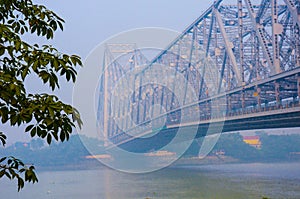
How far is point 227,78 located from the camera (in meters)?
22.9

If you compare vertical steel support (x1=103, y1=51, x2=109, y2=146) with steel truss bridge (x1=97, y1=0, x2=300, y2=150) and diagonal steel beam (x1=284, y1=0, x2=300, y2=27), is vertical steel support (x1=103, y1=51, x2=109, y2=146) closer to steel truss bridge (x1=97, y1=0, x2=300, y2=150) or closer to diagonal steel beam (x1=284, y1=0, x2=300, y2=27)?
steel truss bridge (x1=97, y1=0, x2=300, y2=150)

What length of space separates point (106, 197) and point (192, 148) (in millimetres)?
26384

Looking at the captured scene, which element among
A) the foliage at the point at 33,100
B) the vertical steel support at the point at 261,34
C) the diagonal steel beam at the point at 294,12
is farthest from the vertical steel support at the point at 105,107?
the foliage at the point at 33,100

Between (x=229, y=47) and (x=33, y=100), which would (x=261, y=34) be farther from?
(x=33, y=100)

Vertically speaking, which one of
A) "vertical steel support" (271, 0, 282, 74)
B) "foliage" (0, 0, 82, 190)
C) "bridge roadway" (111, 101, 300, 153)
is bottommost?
"foliage" (0, 0, 82, 190)

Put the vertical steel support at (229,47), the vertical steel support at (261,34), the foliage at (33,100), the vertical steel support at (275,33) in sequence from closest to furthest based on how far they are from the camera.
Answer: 1. the foliage at (33,100)
2. the vertical steel support at (275,33)
3. the vertical steel support at (261,34)
4. the vertical steel support at (229,47)

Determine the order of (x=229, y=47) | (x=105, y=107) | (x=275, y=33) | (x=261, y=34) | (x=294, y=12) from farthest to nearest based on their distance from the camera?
(x=105, y=107)
(x=229, y=47)
(x=261, y=34)
(x=275, y=33)
(x=294, y=12)

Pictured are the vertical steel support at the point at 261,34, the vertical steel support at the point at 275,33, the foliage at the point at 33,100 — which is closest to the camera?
the foliage at the point at 33,100

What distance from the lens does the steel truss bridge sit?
15719 millimetres

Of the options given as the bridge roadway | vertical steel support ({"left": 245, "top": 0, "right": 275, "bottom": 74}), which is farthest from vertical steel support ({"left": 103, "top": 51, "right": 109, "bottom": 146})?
vertical steel support ({"left": 245, "top": 0, "right": 275, "bottom": 74})

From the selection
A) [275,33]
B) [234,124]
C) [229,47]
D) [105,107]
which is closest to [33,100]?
[275,33]

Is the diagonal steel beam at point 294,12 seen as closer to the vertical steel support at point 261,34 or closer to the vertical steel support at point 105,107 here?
the vertical steel support at point 261,34

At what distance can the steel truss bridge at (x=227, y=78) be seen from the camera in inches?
619

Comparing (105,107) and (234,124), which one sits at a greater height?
(105,107)
